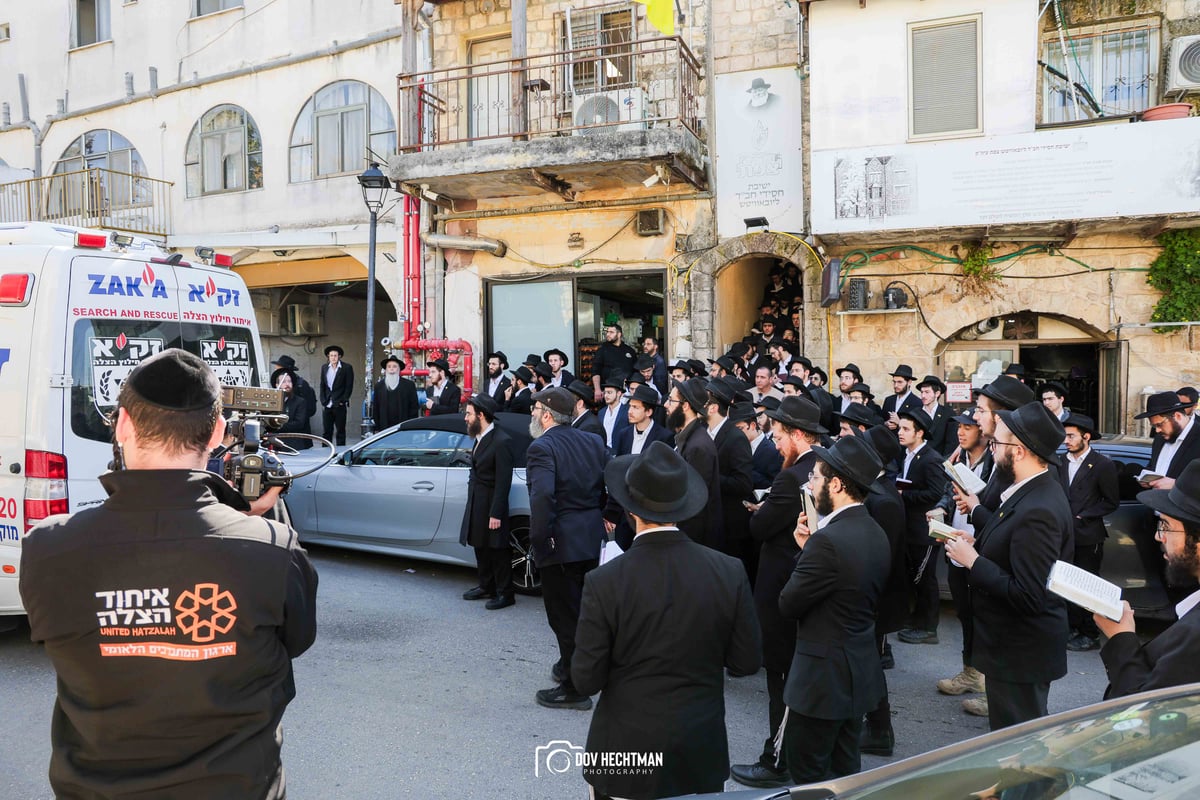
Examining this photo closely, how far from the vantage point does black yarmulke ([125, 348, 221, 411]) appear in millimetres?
2123

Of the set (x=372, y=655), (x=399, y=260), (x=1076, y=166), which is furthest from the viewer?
(x=399, y=260)

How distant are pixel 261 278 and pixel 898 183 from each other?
12.0 metres

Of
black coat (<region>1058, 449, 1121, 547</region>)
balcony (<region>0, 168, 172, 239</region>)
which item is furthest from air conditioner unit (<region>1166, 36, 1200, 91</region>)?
balcony (<region>0, 168, 172, 239</region>)

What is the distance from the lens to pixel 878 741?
14.1 ft

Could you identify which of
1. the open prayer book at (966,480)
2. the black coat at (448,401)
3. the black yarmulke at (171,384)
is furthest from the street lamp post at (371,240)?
the black yarmulke at (171,384)

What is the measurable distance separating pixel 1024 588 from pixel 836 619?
2.53 feet

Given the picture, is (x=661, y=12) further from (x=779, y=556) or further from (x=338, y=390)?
(x=779, y=556)

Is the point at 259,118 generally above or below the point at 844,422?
above

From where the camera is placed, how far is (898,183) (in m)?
10.6

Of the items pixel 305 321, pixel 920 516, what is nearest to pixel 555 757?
pixel 920 516

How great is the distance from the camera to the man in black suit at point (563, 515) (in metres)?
5.15

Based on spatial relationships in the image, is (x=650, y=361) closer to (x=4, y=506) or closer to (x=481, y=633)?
(x=481, y=633)

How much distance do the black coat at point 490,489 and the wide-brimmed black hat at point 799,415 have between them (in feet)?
8.45

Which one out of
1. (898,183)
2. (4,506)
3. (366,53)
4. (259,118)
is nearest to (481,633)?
(4,506)
